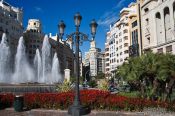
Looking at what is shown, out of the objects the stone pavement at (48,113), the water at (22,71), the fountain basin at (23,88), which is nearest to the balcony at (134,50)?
the water at (22,71)

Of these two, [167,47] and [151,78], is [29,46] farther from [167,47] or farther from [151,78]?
[151,78]

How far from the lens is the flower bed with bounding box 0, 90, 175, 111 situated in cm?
1698

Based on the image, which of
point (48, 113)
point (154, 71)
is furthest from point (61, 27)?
point (154, 71)

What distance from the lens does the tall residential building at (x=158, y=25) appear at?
156 ft

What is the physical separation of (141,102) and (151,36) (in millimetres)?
40840

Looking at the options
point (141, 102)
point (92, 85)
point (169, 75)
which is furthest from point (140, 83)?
point (92, 85)

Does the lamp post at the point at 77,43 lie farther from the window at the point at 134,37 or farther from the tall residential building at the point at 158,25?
the window at the point at 134,37

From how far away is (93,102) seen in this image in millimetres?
17984

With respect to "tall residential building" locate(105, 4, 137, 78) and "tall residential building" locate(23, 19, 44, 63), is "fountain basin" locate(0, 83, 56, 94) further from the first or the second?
"tall residential building" locate(23, 19, 44, 63)

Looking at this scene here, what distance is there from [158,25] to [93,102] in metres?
40.0

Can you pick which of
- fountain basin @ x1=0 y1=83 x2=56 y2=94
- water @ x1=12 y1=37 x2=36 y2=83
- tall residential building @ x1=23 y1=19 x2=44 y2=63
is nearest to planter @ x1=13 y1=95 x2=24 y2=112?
fountain basin @ x1=0 y1=83 x2=56 y2=94

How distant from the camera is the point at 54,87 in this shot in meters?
28.1

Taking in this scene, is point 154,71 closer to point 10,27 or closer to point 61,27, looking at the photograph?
point 61,27

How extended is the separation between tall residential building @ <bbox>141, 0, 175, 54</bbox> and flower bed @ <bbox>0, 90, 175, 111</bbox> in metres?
30.9
